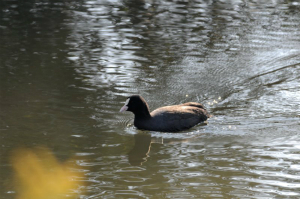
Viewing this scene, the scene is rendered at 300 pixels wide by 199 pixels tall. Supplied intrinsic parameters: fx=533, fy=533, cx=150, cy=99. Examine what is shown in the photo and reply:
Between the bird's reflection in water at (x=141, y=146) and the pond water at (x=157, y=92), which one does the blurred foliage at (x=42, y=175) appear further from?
the bird's reflection in water at (x=141, y=146)

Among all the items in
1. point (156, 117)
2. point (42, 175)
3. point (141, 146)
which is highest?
point (156, 117)

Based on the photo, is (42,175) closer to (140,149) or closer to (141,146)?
(140,149)

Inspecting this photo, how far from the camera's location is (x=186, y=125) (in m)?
10.2

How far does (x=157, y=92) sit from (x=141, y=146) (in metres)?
2.97

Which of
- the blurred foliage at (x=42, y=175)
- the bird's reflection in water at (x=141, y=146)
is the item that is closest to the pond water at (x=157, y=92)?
the bird's reflection in water at (x=141, y=146)

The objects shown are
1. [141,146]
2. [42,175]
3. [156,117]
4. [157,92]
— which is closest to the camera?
[42,175]

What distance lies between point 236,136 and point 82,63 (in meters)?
5.87

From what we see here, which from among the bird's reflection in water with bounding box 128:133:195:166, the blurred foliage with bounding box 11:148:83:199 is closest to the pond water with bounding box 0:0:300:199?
the bird's reflection in water with bounding box 128:133:195:166

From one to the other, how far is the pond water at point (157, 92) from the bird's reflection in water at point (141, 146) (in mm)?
19

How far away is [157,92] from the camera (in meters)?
12.1

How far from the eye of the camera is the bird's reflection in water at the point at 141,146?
28.2 ft

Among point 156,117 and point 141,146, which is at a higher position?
point 156,117

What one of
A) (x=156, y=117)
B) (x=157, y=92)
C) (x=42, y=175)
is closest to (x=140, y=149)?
(x=156, y=117)

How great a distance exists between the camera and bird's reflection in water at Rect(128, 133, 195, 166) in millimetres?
8594
